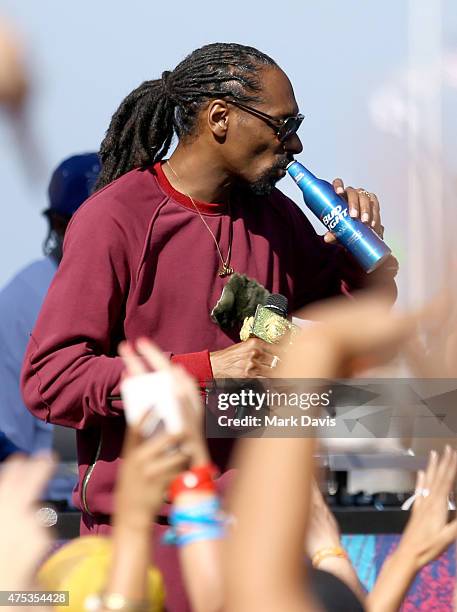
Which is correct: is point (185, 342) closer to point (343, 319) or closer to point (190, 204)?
point (190, 204)

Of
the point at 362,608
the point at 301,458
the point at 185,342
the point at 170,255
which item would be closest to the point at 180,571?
the point at 185,342

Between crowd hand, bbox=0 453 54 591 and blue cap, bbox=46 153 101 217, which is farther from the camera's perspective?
blue cap, bbox=46 153 101 217

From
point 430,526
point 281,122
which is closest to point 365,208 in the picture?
point 281,122

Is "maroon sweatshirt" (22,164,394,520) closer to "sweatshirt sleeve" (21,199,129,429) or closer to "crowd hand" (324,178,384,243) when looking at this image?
"sweatshirt sleeve" (21,199,129,429)

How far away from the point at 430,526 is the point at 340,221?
51 cm

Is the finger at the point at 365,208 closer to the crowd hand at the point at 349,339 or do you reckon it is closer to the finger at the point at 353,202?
the finger at the point at 353,202

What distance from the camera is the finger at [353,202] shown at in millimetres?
1848

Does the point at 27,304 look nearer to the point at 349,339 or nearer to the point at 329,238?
the point at 329,238

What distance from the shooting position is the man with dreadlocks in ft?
5.64

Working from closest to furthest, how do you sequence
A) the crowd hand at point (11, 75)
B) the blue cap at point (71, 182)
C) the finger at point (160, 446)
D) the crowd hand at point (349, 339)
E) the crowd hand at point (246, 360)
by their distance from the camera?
the crowd hand at point (349, 339) → the finger at point (160, 446) → the crowd hand at point (246, 360) → the crowd hand at point (11, 75) → the blue cap at point (71, 182)

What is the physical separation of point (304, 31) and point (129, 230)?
86cm

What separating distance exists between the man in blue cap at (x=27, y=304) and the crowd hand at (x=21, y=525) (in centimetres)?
167

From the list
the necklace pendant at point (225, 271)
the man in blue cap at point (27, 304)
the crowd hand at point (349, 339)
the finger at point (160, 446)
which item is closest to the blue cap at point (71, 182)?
the man in blue cap at point (27, 304)

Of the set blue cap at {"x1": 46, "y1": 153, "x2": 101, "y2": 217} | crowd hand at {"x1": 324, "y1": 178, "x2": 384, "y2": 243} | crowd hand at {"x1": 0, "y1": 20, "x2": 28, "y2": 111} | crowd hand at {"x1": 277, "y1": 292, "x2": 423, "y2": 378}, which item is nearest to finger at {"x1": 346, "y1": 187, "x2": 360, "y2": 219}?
crowd hand at {"x1": 324, "y1": 178, "x2": 384, "y2": 243}
